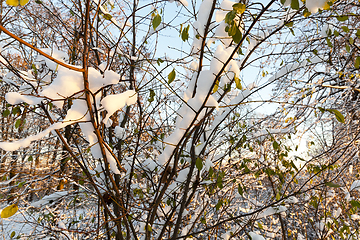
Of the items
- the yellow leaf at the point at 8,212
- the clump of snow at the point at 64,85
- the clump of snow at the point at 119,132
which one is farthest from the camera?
the clump of snow at the point at 119,132

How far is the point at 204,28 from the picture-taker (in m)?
0.94

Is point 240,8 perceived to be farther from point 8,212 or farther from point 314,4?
point 8,212

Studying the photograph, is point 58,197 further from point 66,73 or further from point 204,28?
point 204,28

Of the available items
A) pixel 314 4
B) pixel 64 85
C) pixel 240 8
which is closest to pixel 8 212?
pixel 64 85

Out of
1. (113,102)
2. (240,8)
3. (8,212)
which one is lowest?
(8,212)

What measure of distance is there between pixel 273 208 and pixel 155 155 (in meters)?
1.21

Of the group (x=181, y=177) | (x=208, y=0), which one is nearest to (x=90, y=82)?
(x=208, y=0)

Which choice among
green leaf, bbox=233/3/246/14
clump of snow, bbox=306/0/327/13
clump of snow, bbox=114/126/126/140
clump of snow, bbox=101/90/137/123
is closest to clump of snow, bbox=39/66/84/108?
clump of snow, bbox=101/90/137/123

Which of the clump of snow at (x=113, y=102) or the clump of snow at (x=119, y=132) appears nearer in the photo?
the clump of snow at (x=113, y=102)

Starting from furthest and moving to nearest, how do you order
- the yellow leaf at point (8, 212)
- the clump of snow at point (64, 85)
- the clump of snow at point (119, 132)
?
the clump of snow at point (119, 132)
the yellow leaf at point (8, 212)
the clump of snow at point (64, 85)

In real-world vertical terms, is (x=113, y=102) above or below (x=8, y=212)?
above

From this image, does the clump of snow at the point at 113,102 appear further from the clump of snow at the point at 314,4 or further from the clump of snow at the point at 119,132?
the clump of snow at the point at 119,132

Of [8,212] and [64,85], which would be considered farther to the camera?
[8,212]

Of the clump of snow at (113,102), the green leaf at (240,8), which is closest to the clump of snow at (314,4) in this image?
the green leaf at (240,8)
